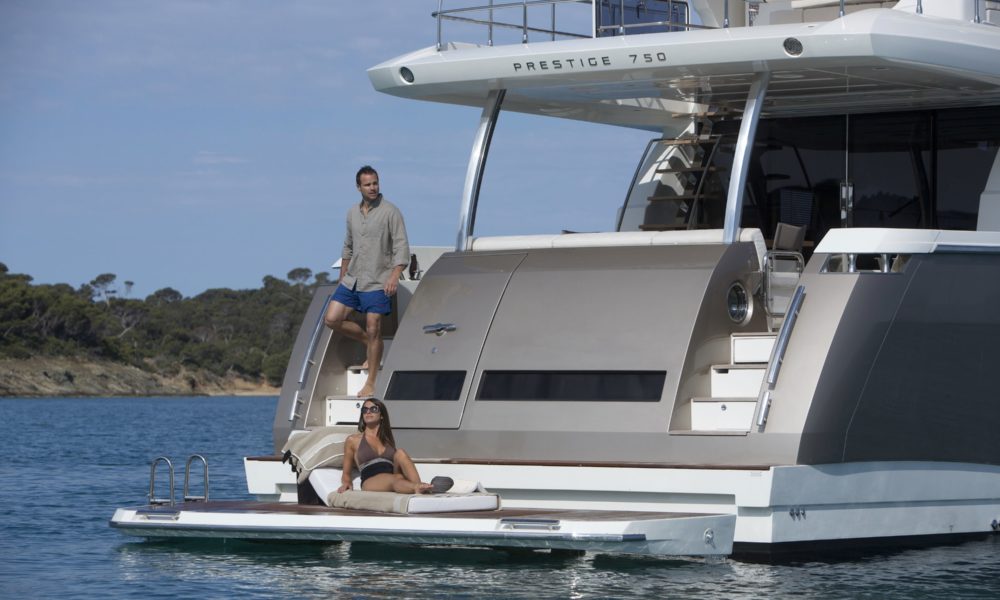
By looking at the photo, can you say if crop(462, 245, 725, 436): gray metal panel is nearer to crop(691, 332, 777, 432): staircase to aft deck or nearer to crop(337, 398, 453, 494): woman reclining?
crop(691, 332, 777, 432): staircase to aft deck

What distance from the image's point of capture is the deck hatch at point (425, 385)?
38.2 ft

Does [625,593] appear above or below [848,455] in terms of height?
below

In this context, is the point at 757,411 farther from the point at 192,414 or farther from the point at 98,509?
the point at 192,414

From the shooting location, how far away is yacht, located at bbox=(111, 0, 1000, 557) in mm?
10453

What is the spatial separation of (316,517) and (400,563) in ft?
2.20

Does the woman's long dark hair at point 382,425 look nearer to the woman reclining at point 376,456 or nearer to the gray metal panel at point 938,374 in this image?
the woman reclining at point 376,456

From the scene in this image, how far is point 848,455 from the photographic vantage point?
10.6 meters

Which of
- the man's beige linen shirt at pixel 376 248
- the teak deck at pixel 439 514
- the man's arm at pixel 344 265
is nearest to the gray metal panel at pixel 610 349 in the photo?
the teak deck at pixel 439 514

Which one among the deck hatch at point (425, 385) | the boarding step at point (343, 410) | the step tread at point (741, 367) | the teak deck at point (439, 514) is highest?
the step tread at point (741, 367)

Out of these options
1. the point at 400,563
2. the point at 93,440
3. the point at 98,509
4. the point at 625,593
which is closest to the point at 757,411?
the point at 625,593

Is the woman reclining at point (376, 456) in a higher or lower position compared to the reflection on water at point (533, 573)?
higher

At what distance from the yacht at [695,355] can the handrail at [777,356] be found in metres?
0.01

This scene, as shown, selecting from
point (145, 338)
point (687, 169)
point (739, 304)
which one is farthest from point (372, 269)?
Result: point (145, 338)

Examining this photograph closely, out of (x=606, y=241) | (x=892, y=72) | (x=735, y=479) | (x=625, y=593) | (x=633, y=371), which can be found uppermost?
(x=892, y=72)
